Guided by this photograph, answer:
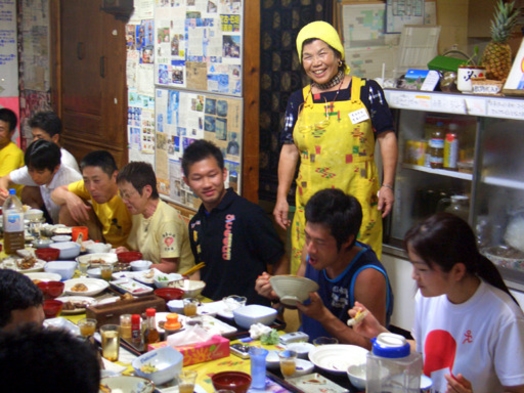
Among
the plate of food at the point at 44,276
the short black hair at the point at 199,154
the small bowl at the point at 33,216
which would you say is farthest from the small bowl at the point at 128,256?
the small bowl at the point at 33,216

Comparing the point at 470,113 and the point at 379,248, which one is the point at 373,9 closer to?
the point at 470,113

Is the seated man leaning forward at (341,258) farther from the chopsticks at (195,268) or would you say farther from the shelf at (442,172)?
the shelf at (442,172)

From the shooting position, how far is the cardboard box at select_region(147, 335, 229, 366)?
2166 mm

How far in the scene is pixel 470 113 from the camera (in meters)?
3.61

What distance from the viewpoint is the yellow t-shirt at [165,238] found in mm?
3410

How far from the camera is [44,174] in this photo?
4.41m

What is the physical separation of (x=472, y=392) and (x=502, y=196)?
2.02m

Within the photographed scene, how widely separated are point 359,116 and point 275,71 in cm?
189

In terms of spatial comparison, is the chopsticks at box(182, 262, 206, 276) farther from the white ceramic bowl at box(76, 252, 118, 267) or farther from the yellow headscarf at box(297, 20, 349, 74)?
the yellow headscarf at box(297, 20, 349, 74)

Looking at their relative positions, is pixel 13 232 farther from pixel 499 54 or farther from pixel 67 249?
pixel 499 54

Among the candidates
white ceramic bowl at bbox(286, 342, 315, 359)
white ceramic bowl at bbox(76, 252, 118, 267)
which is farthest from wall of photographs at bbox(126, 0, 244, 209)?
white ceramic bowl at bbox(286, 342, 315, 359)

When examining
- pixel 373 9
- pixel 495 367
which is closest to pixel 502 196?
pixel 373 9

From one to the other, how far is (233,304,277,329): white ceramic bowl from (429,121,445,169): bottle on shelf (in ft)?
5.91

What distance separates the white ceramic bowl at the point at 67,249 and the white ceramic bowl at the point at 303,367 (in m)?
1.68
